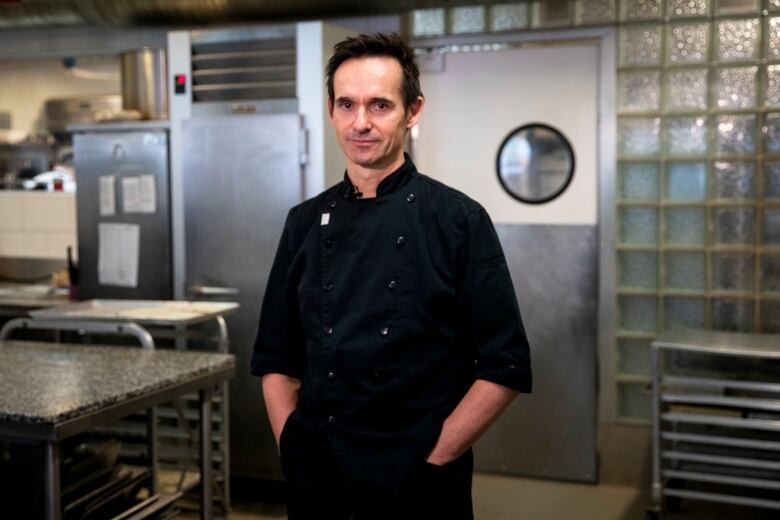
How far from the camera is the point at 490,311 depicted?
1.45 metres

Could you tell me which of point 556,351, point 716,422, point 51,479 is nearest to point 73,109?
point 556,351

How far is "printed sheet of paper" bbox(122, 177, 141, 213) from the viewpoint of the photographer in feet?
13.6

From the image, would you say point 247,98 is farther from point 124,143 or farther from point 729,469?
point 729,469

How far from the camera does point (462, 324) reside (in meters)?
1.50

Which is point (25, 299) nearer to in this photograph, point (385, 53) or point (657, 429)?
point (657, 429)

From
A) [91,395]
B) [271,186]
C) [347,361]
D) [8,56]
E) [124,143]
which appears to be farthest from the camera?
[8,56]

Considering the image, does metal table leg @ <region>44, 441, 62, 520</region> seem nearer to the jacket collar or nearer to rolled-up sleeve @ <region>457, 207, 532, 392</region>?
the jacket collar

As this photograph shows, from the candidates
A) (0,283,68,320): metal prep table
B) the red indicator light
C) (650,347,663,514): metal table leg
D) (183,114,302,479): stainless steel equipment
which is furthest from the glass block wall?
(0,283,68,320): metal prep table

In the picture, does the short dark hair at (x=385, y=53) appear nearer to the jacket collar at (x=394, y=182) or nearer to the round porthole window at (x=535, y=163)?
the jacket collar at (x=394, y=182)

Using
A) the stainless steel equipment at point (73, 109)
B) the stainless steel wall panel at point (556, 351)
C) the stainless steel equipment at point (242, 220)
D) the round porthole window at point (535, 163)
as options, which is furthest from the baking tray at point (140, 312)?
the stainless steel equipment at point (73, 109)

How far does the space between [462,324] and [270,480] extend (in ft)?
8.98

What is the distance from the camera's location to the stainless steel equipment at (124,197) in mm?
4098

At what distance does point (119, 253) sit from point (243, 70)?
A: 3.51 feet

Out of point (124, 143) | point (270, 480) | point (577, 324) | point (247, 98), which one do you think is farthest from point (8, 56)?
point (577, 324)
